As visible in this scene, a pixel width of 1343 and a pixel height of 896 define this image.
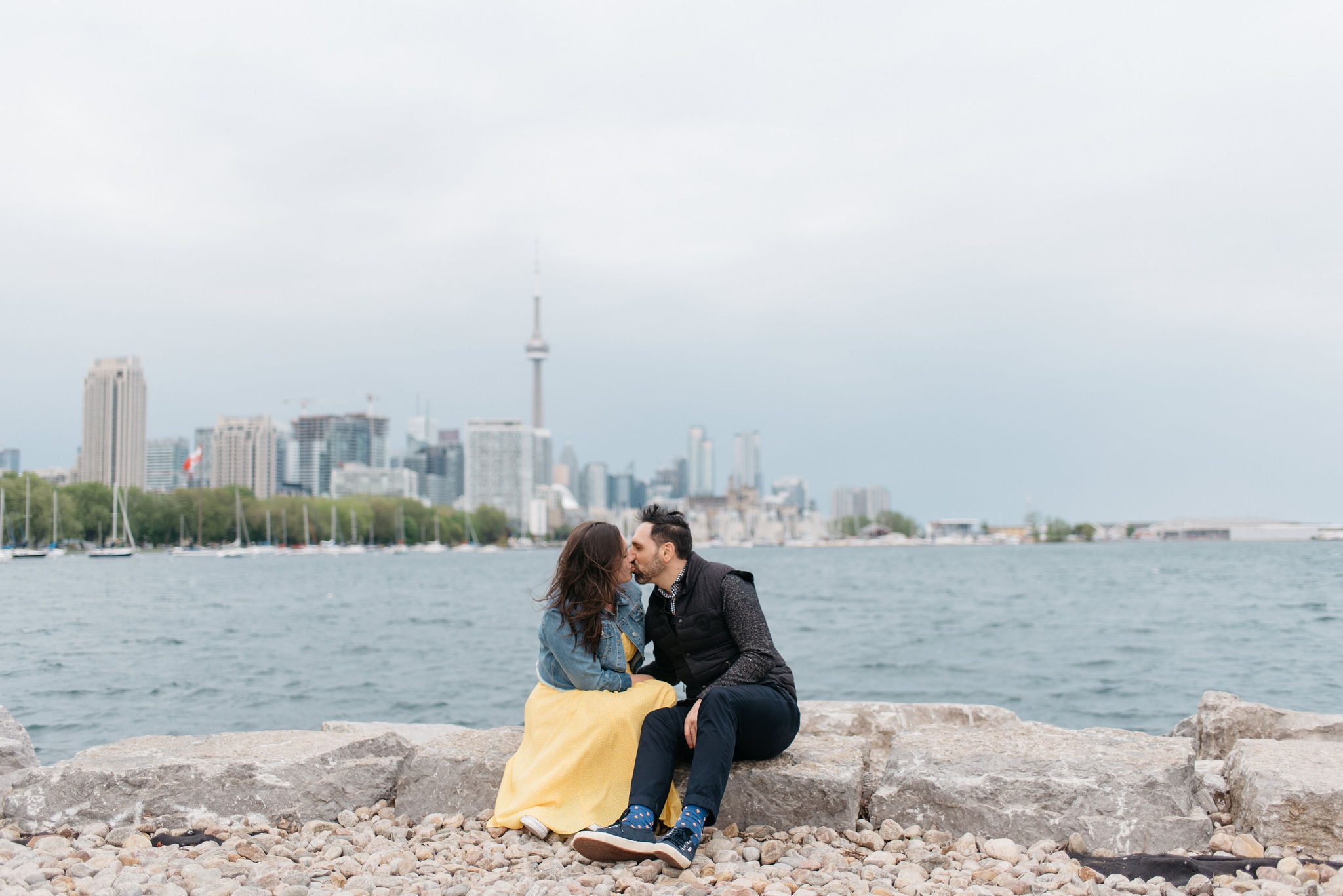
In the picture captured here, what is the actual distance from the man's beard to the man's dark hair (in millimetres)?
83

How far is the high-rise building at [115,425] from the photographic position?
124500 mm

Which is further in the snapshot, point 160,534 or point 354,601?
point 160,534

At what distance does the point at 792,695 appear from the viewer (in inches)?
197

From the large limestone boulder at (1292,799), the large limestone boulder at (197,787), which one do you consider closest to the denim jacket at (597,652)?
the large limestone boulder at (197,787)

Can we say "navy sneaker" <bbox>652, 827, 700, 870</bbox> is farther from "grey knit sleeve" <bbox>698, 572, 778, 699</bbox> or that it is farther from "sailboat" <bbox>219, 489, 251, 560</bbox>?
"sailboat" <bbox>219, 489, 251, 560</bbox>

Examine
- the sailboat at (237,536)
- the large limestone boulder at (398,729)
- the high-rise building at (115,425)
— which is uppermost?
the high-rise building at (115,425)

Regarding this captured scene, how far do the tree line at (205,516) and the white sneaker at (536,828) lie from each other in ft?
288

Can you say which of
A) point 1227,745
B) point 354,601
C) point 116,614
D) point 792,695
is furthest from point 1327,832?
point 354,601

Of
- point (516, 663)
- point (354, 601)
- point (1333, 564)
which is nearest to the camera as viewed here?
point (516, 663)

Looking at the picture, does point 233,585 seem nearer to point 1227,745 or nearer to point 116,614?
point 116,614

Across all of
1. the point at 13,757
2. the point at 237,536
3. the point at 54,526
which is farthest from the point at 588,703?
the point at 237,536

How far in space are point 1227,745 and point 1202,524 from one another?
196 meters

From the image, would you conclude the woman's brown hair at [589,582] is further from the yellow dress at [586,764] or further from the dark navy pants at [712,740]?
the dark navy pants at [712,740]

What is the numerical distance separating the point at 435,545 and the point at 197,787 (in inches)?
5226
